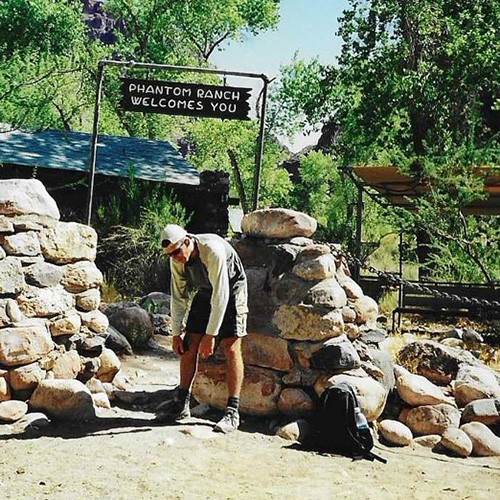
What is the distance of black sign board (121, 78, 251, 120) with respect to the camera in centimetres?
860

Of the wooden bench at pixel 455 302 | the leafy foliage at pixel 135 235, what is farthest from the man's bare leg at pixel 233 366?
the leafy foliage at pixel 135 235

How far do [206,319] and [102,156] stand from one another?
436 inches

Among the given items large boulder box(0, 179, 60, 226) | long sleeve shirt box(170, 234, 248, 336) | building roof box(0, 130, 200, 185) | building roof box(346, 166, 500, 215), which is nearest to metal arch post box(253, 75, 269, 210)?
building roof box(346, 166, 500, 215)

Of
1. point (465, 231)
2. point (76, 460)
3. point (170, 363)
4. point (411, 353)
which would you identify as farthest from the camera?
point (465, 231)

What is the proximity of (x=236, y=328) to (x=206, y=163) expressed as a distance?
2961 cm

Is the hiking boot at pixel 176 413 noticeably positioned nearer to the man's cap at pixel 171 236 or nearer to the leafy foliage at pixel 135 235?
the man's cap at pixel 171 236

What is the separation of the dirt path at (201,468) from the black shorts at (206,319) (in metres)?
0.67

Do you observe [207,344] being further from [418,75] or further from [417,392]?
[418,75]

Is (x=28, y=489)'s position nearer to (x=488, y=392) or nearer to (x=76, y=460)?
(x=76, y=460)

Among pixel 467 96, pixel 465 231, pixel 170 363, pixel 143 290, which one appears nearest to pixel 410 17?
pixel 467 96

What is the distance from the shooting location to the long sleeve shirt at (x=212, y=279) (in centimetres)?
534

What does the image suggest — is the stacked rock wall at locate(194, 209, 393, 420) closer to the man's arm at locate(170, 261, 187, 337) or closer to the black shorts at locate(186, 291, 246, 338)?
the black shorts at locate(186, 291, 246, 338)

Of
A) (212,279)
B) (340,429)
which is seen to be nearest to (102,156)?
(212,279)

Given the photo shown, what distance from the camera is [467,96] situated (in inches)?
797
